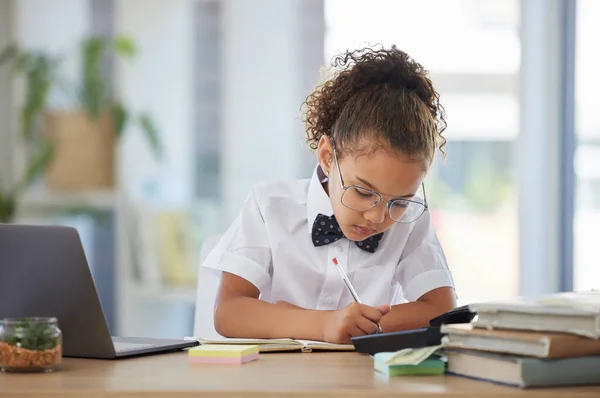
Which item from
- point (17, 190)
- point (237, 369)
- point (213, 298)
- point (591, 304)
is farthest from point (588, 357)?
point (17, 190)

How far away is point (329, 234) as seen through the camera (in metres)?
1.82

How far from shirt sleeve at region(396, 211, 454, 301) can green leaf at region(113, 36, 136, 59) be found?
2016 mm

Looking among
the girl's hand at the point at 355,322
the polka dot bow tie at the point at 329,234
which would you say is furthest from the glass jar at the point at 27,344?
the polka dot bow tie at the point at 329,234

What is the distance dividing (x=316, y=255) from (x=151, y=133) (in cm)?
185

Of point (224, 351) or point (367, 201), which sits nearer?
point (224, 351)

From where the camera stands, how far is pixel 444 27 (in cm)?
380

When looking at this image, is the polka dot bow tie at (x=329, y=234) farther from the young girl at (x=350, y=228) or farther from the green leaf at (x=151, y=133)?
the green leaf at (x=151, y=133)

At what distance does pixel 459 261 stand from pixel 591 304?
2.82 metres

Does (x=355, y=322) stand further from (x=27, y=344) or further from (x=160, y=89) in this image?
(x=160, y=89)

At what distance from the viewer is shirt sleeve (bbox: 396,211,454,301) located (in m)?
1.80

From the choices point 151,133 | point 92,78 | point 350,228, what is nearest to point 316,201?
point 350,228

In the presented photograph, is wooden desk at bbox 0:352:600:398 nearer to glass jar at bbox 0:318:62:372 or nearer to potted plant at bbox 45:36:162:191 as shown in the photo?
glass jar at bbox 0:318:62:372

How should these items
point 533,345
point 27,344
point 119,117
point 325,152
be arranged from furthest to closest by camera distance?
1. point 119,117
2. point 325,152
3. point 27,344
4. point 533,345

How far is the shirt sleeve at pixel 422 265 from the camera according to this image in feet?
5.89
